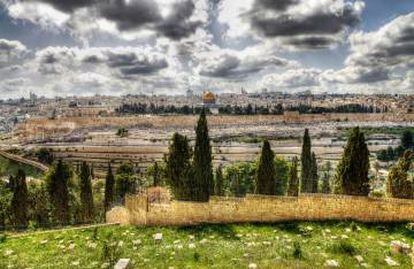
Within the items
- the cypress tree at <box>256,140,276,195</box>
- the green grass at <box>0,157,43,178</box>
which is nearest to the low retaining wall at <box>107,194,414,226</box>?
the cypress tree at <box>256,140,276,195</box>

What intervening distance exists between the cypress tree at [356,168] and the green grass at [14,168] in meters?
60.3

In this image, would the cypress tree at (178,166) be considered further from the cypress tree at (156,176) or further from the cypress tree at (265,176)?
the cypress tree at (156,176)

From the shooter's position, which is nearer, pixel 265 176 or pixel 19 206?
pixel 265 176

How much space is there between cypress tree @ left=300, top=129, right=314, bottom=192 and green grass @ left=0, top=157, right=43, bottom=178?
45.2m

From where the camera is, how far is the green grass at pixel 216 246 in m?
11.8

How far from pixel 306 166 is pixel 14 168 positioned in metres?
53.5

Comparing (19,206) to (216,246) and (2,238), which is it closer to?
(2,238)

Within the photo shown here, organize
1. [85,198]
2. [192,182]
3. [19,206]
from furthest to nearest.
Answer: [85,198]
[19,206]
[192,182]

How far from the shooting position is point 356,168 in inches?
736

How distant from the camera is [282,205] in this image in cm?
1518

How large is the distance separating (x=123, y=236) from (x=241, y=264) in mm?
5085

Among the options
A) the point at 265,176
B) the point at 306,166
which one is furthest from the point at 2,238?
the point at 306,166

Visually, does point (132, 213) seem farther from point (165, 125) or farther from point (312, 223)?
point (165, 125)

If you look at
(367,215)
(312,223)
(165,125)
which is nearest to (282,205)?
(312,223)
